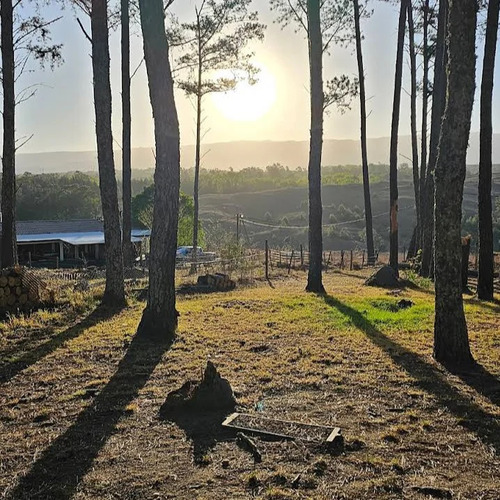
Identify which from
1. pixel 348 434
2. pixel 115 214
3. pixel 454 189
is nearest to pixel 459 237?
pixel 454 189

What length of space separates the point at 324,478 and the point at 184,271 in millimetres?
19295

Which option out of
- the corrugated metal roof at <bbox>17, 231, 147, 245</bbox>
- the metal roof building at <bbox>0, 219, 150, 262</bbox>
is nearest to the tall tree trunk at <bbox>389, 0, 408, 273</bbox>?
the metal roof building at <bbox>0, 219, 150, 262</bbox>

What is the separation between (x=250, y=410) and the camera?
16.8 feet

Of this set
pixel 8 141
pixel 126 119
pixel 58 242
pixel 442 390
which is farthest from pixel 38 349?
pixel 58 242

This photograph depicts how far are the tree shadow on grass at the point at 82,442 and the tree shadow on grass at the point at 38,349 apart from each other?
3.92 ft

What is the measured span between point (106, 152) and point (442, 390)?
7488mm

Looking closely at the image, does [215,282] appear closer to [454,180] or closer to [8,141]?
[8,141]

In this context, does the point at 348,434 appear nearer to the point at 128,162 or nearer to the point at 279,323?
the point at 279,323

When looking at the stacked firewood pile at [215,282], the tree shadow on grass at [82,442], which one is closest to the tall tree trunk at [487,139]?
the stacked firewood pile at [215,282]

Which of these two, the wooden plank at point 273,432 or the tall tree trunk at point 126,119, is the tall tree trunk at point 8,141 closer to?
the tall tree trunk at point 126,119

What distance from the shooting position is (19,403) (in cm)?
543

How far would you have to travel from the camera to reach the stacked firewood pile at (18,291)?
1018cm

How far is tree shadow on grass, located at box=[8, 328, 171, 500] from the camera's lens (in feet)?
12.0

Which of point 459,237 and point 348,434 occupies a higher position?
point 459,237
